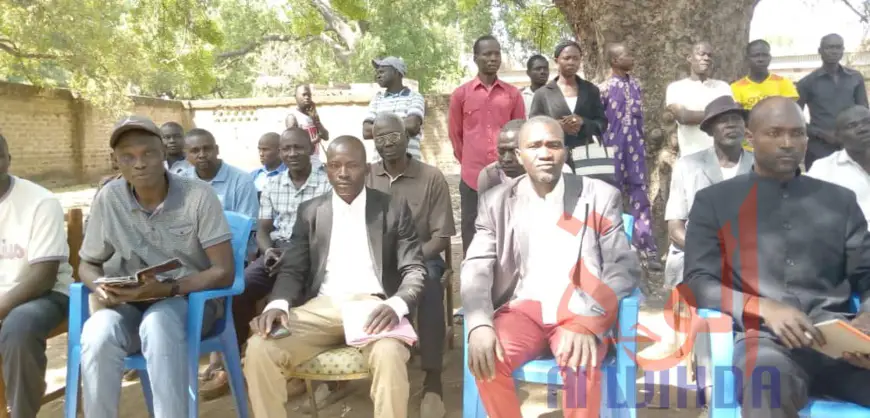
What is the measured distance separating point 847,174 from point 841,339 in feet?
4.50

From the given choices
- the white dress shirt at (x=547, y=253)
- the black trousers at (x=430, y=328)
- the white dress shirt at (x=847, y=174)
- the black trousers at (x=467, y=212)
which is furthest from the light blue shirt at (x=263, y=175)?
the white dress shirt at (x=847, y=174)

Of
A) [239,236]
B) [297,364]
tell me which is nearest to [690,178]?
[297,364]

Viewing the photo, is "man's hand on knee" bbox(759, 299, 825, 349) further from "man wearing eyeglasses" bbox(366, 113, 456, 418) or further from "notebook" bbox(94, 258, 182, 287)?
"notebook" bbox(94, 258, 182, 287)

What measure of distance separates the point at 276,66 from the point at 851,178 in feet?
88.4

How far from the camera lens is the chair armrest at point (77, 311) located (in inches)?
120

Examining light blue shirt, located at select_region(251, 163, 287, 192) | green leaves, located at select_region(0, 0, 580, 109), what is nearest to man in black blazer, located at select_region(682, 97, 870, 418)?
light blue shirt, located at select_region(251, 163, 287, 192)

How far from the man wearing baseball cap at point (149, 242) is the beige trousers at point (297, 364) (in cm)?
33

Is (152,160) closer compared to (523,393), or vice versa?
(152,160)

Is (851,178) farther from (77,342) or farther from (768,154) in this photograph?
(77,342)

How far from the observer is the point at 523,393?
3871 millimetres

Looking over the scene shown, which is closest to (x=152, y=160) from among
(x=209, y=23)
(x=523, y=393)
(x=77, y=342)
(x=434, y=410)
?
(x=77, y=342)

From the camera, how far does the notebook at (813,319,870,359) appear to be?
87.3 inches

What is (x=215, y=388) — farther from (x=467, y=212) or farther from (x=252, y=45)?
(x=252, y=45)

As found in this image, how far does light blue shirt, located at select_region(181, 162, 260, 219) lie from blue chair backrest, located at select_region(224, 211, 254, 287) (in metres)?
0.96
